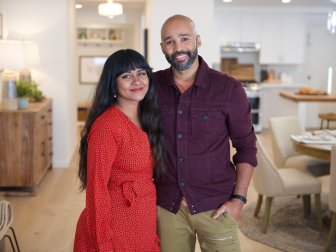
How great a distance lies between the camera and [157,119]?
6.01 feet

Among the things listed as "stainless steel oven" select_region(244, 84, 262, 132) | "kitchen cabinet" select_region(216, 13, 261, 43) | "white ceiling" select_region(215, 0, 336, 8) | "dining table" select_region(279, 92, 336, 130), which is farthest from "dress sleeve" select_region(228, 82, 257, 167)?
Result: "kitchen cabinet" select_region(216, 13, 261, 43)

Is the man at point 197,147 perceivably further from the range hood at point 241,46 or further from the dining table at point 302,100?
the range hood at point 241,46

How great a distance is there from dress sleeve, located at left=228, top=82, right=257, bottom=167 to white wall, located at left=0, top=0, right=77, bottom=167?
432cm

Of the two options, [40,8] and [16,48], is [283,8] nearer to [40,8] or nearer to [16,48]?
[40,8]

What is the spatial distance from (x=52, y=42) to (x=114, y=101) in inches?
170

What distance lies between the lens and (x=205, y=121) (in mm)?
1848

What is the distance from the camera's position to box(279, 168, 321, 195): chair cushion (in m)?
3.70

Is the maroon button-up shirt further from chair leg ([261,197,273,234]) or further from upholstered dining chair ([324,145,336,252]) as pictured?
chair leg ([261,197,273,234])

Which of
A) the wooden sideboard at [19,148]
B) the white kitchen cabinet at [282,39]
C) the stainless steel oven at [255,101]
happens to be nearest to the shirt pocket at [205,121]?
the wooden sideboard at [19,148]

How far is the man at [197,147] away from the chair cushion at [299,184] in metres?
1.92

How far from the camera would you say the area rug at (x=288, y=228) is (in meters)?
3.53

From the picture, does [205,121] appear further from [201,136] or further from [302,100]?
[302,100]

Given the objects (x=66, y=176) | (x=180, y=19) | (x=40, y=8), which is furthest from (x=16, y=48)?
(x=180, y=19)

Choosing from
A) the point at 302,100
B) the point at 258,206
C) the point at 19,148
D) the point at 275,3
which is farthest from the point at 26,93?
the point at 275,3
